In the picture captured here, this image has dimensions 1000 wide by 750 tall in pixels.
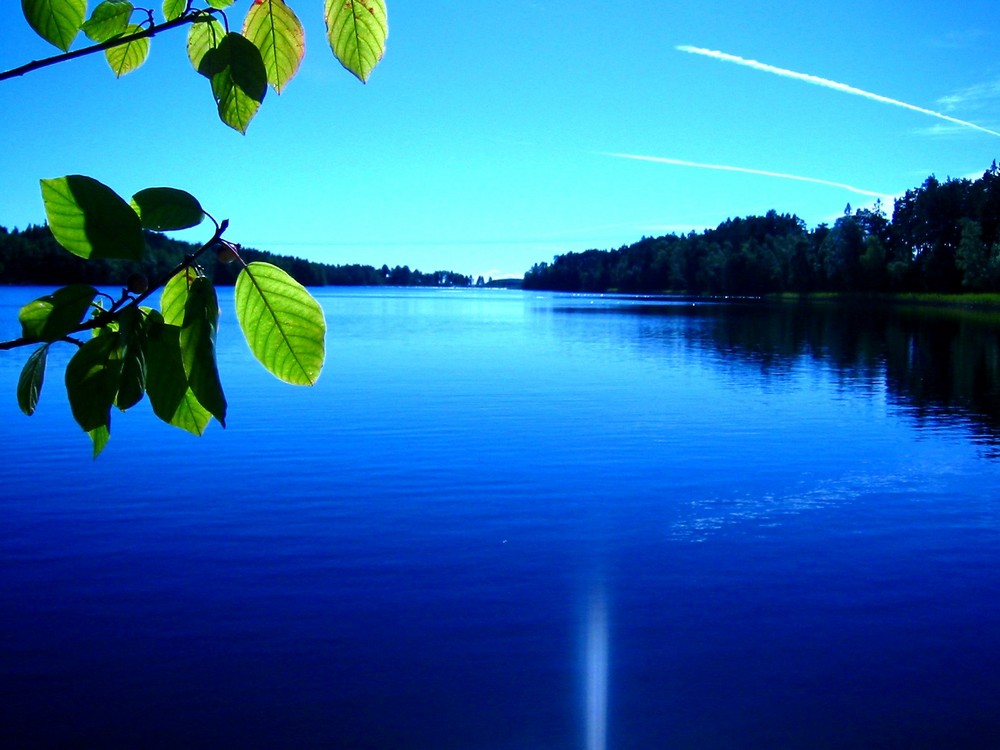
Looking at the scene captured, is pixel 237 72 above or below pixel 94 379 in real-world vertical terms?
above

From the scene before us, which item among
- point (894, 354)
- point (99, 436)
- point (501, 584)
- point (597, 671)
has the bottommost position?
point (894, 354)

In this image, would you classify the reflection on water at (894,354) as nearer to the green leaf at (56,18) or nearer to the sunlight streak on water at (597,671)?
the sunlight streak on water at (597,671)

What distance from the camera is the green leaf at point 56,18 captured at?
0.78 metres

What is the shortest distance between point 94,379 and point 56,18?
360 mm

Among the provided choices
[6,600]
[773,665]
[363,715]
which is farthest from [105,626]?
[773,665]

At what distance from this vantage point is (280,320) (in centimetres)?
69

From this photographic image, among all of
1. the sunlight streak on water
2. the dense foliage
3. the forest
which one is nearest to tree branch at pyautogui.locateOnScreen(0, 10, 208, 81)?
the dense foliage

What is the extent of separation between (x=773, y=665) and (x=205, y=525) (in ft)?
29.9

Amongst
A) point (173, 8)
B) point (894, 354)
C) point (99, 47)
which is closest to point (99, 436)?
point (99, 47)

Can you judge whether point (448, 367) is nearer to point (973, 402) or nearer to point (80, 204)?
point (973, 402)

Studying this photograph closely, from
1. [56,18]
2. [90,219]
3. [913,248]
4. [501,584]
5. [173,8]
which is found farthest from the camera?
[913,248]

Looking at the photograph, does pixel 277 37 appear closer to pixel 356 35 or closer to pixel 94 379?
pixel 356 35

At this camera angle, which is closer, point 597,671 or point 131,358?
point 131,358

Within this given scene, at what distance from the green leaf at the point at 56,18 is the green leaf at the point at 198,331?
265mm
